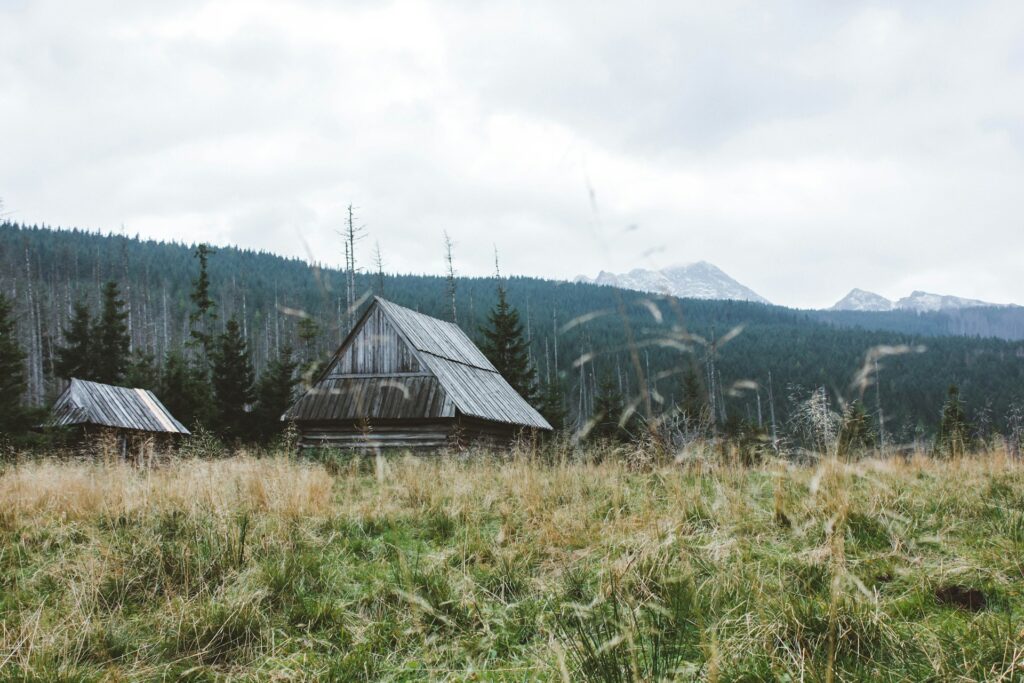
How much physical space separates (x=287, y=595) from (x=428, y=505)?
309 cm

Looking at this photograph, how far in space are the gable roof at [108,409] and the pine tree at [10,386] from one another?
101 centimetres

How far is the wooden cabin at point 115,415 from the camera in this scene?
24.6 meters

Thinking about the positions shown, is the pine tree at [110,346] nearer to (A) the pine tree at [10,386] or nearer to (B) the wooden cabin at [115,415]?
(B) the wooden cabin at [115,415]

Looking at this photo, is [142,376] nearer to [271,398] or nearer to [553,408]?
[271,398]

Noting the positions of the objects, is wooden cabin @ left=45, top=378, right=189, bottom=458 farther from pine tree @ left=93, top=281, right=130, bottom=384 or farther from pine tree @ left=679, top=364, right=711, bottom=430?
pine tree @ left=679, top=364, right=711, bottom=430

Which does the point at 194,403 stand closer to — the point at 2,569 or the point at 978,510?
the point at 2,569

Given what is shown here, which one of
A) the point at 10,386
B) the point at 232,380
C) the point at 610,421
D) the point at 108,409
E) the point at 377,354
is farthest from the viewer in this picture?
the point at 232,380

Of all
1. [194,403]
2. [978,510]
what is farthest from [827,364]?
[978,510]

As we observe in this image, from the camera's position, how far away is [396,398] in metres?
20.3

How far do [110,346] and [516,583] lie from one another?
49800 millimetres

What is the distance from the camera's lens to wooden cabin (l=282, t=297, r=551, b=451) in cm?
1997

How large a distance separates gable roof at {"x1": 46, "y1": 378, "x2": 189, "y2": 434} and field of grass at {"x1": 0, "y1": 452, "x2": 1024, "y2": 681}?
19.4 meters

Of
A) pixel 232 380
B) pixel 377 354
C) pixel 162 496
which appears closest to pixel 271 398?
pixel 232 380

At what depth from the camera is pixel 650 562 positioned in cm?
434
